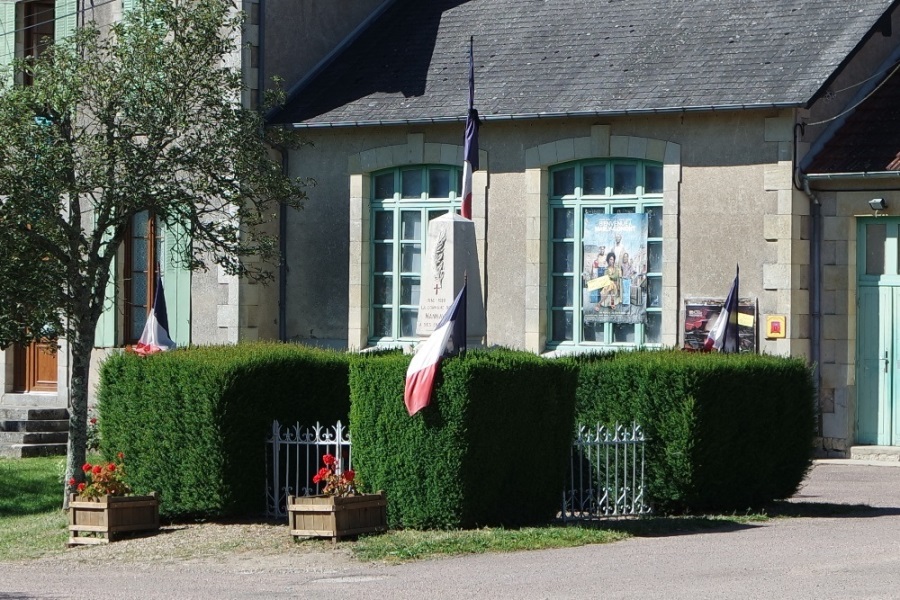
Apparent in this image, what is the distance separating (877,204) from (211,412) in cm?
766

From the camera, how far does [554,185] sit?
18094 mm

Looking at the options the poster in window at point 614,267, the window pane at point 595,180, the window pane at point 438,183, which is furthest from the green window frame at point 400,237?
the poster in window at point 614,267

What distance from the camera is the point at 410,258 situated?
19.1 metres

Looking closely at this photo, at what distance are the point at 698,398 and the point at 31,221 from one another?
588cm

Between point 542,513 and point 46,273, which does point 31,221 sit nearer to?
point 46,273

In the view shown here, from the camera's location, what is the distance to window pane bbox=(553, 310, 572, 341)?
18016 mm

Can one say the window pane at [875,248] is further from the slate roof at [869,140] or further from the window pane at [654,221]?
the window pane at [654,221]

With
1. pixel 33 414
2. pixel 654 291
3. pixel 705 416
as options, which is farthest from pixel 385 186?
pixel 705 416

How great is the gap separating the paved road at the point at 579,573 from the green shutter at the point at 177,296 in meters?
8.49

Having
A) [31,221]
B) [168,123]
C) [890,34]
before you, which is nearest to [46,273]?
[31,221]

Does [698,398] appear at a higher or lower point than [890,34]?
lower

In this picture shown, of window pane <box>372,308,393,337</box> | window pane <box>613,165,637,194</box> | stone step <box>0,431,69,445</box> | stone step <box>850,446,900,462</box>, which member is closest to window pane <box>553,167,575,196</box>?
window pane <box>613,165,637,194</box>

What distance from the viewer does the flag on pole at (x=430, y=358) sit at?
36.1 ft

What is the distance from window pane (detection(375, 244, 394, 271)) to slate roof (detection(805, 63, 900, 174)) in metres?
5.33
